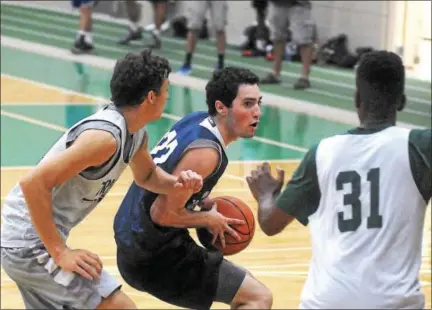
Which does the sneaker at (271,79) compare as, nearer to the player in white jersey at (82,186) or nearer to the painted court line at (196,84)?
the painted court line at (196,84)

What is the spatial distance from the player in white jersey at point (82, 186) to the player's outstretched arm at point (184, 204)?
3.0 inches

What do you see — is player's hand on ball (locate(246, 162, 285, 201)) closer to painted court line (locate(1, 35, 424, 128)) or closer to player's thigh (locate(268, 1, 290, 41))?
painted court line (locate(1, 35, 424, 128))

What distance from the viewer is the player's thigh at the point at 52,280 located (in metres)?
4.63

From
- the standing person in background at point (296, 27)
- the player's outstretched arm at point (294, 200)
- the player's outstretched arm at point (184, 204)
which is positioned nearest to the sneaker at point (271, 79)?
the standing person in background at point (296, 27)

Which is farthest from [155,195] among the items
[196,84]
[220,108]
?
[196,84]

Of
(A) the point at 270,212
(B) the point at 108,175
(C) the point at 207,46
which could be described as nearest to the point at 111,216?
(B) the point at 108,175

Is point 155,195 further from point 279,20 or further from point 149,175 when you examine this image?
point 279,20

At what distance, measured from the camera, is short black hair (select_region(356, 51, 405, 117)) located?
375 cm

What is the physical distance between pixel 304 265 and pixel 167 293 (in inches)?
96.6

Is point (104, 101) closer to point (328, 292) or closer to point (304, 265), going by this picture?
point (304, 265)

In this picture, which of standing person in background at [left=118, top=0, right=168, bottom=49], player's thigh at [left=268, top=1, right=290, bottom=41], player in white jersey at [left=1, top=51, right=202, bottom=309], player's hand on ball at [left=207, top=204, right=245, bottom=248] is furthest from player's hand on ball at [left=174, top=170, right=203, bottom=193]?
standing person in background at [left=118, top=0, right=168, bottom=49]

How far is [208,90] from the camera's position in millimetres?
5141

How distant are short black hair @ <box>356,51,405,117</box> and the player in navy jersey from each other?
4.23ft

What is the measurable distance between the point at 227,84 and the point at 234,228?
2.15 feet
